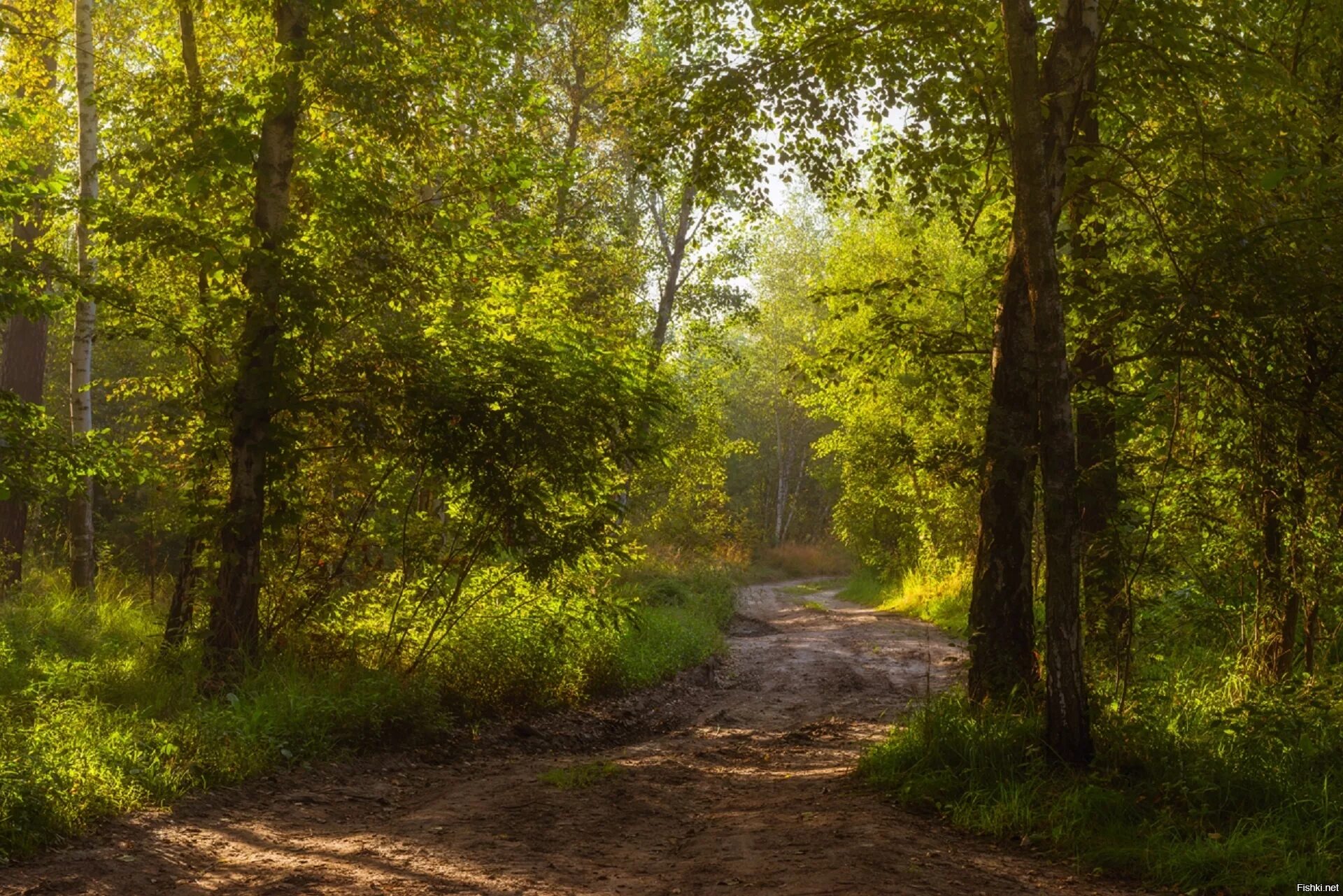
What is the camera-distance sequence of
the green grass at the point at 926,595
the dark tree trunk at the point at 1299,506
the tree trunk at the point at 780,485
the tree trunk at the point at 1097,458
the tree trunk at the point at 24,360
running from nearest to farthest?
the dark tree trunk at the point at 1299,506
the tree trunk at the point at 1097,458
the tree trunk at the point at 24,360
the green grass at the point at 926,595
the tree trunk at the point at 780,485

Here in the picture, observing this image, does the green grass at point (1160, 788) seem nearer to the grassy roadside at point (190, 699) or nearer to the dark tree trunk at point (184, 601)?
the grassy roadside at point (190, 699)

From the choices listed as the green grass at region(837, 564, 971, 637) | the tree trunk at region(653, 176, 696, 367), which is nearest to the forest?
the green grass at region(837, 564, 971, 637)

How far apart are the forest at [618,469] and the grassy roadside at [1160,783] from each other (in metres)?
0.03

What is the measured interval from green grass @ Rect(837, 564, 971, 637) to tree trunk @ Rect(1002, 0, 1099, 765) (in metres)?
11.9

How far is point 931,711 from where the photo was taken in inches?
327

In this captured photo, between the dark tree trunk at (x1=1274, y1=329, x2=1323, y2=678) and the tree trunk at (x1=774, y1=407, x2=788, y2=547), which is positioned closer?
the dark tree trunk at (x1=1274, y1=329, x2=1323, y2=678)

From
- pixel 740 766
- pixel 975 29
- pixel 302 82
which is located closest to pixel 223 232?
pixel 302 82

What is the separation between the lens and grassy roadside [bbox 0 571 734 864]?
675cm

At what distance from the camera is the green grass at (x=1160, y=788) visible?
6098 millimetres

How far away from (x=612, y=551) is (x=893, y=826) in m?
4.60

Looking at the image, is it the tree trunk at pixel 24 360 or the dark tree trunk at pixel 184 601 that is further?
the tree trunk at pixel 24 360

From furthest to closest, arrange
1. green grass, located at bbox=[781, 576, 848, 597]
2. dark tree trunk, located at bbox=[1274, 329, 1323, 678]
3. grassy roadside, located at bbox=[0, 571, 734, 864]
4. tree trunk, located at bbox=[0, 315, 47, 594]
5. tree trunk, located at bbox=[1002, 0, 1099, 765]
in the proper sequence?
green grass, located at bbox=[781, 576, 848, 597] → tree trunk, located at bbox=[0, 315, 47, 594] → dark tree trunk, located at bbox=[1274, 329, 1323, 678] → tree trunk, located at bbox=[1002, 0, 1099, 765] → grassy roadside, located at bbox=[0, 571, 734, 864]

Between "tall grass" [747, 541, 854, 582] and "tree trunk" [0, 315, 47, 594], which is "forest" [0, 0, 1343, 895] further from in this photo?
"tall grass" [747, 541, 854, 582]

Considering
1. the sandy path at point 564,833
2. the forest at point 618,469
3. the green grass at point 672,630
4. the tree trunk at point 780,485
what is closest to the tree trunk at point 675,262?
the green grass at point 672,630
